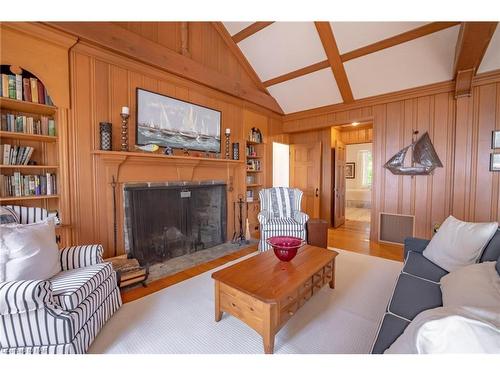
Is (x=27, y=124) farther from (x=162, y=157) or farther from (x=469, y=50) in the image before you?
(x=469, y=50)

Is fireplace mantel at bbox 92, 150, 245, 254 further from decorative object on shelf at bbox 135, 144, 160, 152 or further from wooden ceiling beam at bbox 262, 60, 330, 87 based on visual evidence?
wooden ceiling beam at bbox 262, 60, 330, 87

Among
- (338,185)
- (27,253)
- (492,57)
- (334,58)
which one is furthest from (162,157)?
(492,57)

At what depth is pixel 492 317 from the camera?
694 mm

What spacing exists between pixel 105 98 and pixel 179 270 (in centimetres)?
230

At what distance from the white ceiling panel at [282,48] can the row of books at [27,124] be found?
3186mm

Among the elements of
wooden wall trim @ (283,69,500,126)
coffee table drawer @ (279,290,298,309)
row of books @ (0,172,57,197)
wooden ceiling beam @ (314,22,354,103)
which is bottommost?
coffee table drawer @ (279,290,298,309)

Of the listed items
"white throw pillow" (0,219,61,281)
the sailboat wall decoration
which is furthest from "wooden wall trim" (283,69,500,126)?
"white throw pillow" (0,219,61,281)

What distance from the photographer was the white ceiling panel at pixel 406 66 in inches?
118

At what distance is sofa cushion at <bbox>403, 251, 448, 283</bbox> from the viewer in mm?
1748

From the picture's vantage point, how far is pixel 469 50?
2.62 m

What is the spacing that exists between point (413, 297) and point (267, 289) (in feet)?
3.12

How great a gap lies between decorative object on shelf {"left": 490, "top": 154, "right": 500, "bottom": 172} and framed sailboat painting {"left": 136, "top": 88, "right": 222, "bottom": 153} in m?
4.06

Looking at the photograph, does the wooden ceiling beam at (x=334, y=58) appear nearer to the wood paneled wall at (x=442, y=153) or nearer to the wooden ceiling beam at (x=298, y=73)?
the wooden ceiling beam at (x=298, y=73)

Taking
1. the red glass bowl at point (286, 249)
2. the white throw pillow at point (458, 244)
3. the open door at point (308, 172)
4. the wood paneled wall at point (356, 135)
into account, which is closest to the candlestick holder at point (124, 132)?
the red glass bowl at point (286, 249)
